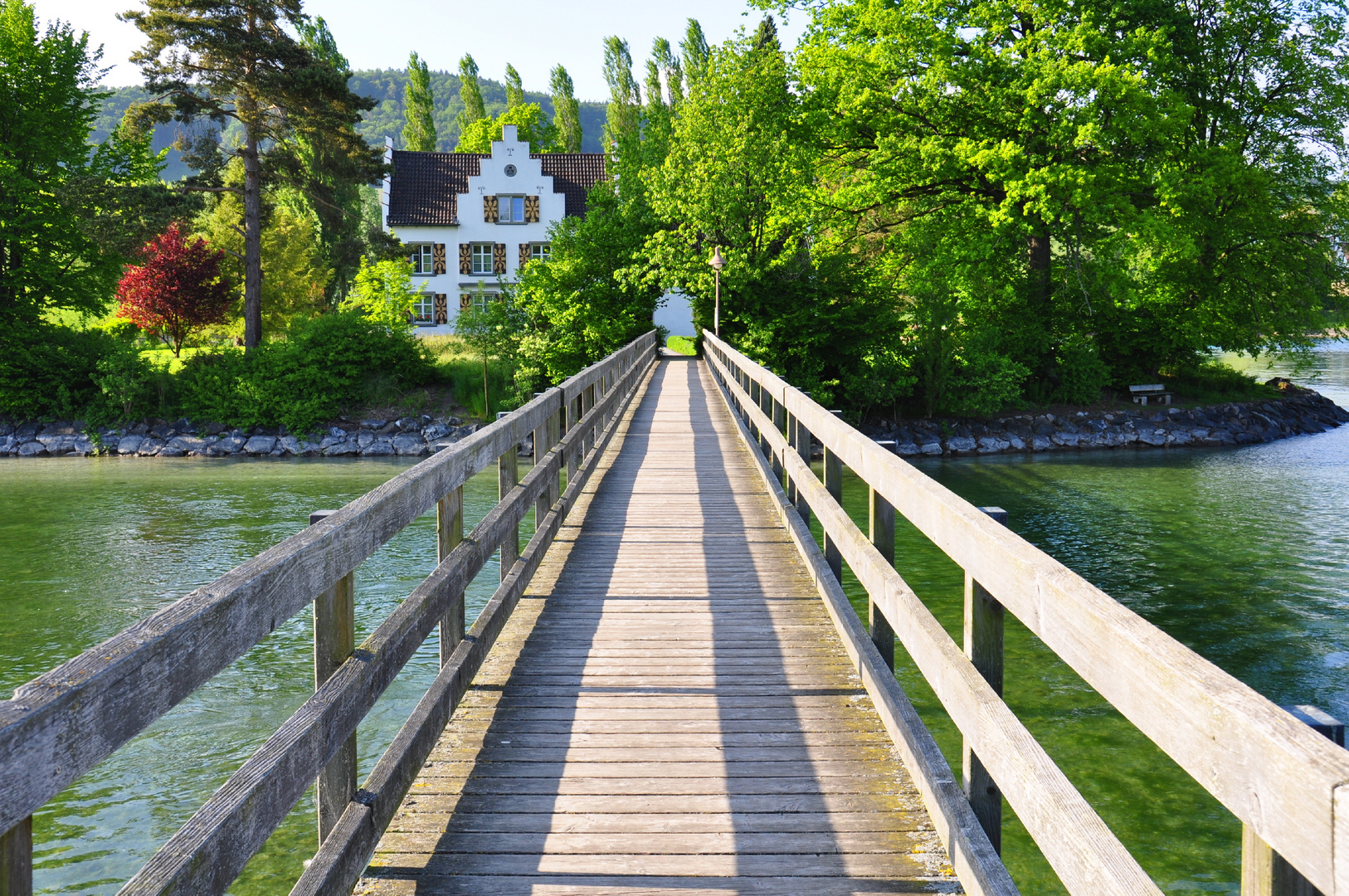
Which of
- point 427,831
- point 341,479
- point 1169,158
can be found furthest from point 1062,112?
point 427,831

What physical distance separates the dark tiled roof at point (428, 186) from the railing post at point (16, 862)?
161 ft

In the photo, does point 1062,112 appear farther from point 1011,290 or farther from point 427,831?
point 427,831

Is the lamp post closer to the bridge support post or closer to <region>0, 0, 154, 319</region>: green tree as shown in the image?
<region>0, 0, 154, 319</region>: green tree

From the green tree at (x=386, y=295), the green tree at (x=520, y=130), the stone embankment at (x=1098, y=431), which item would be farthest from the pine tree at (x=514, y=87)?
the stone embankment at (x=1098, y=431)

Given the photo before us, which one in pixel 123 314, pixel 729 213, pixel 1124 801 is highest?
pixel 729 213

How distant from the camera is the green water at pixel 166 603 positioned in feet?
22.6

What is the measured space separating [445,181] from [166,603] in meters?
40.2

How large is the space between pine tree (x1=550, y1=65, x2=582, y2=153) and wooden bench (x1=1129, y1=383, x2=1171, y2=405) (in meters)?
42.9

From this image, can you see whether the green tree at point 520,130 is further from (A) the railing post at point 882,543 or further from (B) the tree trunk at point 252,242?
(A) the railing post at point 882,543

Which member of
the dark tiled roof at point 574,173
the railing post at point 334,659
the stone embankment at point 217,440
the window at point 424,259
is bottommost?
the stone embankment at point 217,440

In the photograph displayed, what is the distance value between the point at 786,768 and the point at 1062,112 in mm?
25931

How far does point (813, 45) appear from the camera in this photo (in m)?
29.8

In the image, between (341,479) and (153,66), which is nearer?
(341,479)

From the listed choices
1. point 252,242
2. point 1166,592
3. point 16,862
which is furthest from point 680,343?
point 16,862
